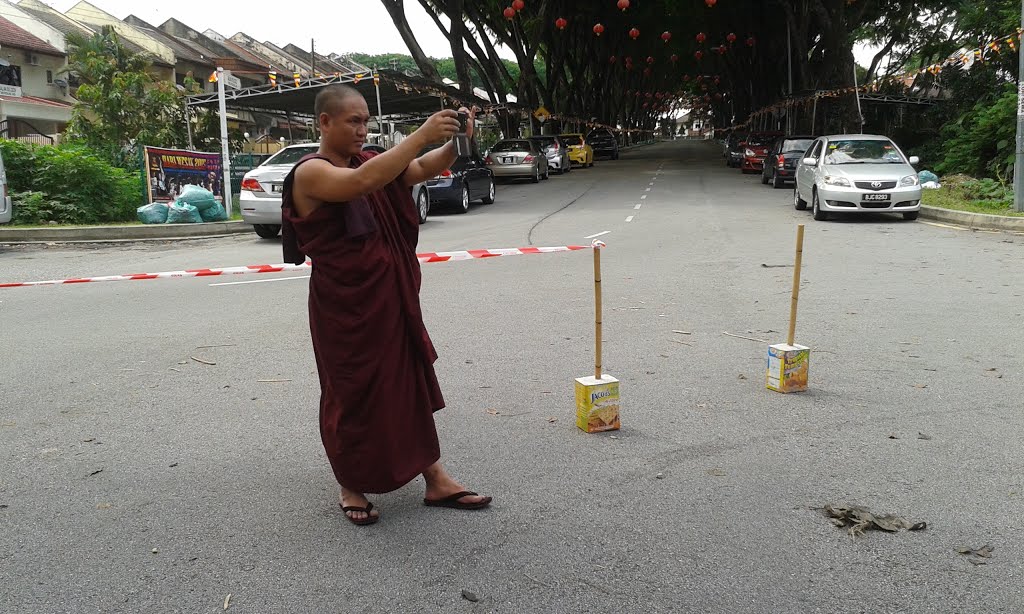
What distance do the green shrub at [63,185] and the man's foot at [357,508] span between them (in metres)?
14.3

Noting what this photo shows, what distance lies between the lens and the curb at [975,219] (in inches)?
524

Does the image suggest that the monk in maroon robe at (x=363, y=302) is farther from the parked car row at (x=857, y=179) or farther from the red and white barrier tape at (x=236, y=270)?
the parked car row at (x=857, y=179)

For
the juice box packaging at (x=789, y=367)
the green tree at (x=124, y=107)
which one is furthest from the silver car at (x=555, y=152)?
the juice box packaging at (x=789, y=367)

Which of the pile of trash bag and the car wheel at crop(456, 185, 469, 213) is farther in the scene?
the car wheel at crop(456, 185, 469, 213)

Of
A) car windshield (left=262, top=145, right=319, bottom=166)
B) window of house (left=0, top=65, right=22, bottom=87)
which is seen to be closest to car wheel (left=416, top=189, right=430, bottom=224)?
car windshield (left=262, top=145, right=319, bottom=166)

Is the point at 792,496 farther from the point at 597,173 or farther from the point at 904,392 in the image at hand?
the point at 597,173

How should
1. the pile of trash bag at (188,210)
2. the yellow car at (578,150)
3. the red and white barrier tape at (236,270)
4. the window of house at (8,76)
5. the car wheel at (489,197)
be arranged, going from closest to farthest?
1. the red and white barrier tape at (236,270)
2. the pile of trash bag at (188,210)
3. the window of house at (8,76)
4. the car wheel at (489,197)
5. the yellow car at (578,150)

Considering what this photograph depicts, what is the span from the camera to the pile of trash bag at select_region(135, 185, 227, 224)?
1605 cm

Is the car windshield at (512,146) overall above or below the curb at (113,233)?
above

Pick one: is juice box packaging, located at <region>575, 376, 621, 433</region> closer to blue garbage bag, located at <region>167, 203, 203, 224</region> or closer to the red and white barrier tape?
the red and white barrier tape

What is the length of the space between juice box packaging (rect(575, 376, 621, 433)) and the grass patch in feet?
40.1

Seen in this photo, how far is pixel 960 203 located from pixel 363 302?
15.8m

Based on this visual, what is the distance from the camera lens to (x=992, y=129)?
19.8 metres

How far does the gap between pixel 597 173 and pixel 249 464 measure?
3045 centimetres
